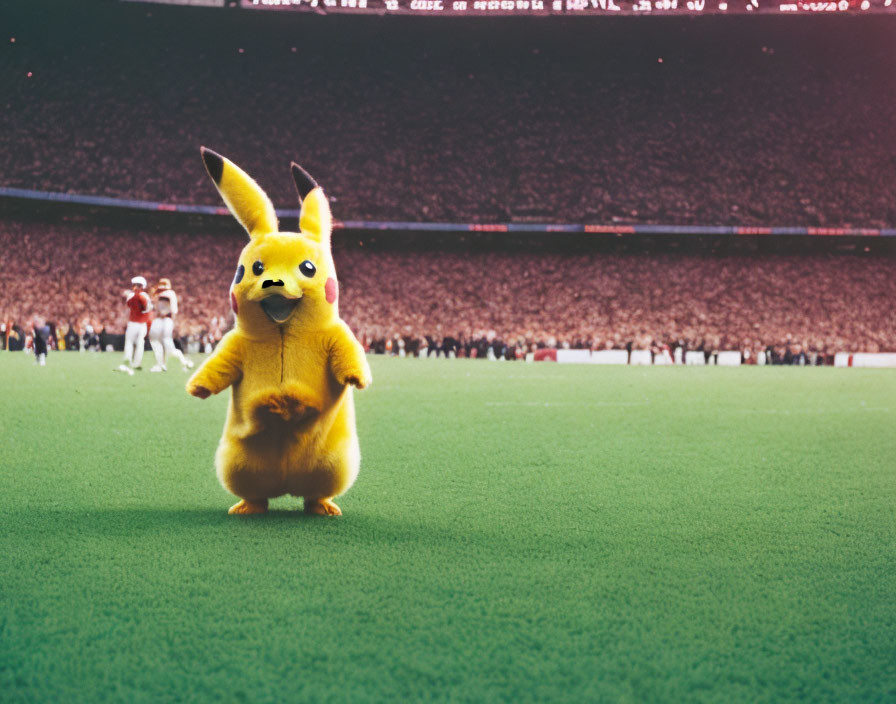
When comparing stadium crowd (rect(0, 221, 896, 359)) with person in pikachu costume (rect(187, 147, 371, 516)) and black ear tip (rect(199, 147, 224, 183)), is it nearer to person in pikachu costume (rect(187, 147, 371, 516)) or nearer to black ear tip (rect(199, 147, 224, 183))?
black ear tip (rect(199, 147, 224, 183))

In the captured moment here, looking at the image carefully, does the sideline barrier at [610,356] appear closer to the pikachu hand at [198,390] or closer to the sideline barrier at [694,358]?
the sideline barrier at [694,358]

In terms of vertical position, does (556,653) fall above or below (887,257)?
below

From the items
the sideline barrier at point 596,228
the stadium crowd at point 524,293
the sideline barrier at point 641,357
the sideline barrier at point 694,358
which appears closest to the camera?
the sideline barrier at point 641,357

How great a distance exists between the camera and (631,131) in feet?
110

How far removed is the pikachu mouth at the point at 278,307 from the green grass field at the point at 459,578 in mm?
876

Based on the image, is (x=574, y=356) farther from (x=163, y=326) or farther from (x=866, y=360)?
(x=163, y=326)

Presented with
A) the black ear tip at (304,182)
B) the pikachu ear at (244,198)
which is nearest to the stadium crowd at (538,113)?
the black ear tip at (304,182)

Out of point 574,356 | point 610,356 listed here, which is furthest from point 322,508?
point 610,356

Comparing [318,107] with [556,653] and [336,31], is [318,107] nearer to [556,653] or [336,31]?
[336,31]

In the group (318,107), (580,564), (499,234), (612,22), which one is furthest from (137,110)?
(580,564)

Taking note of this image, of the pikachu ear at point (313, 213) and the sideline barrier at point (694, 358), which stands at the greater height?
the pikachu ear at point (313, 213)

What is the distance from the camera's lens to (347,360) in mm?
3531

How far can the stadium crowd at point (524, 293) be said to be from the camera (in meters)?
30.8

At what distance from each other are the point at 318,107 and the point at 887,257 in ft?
77.6
